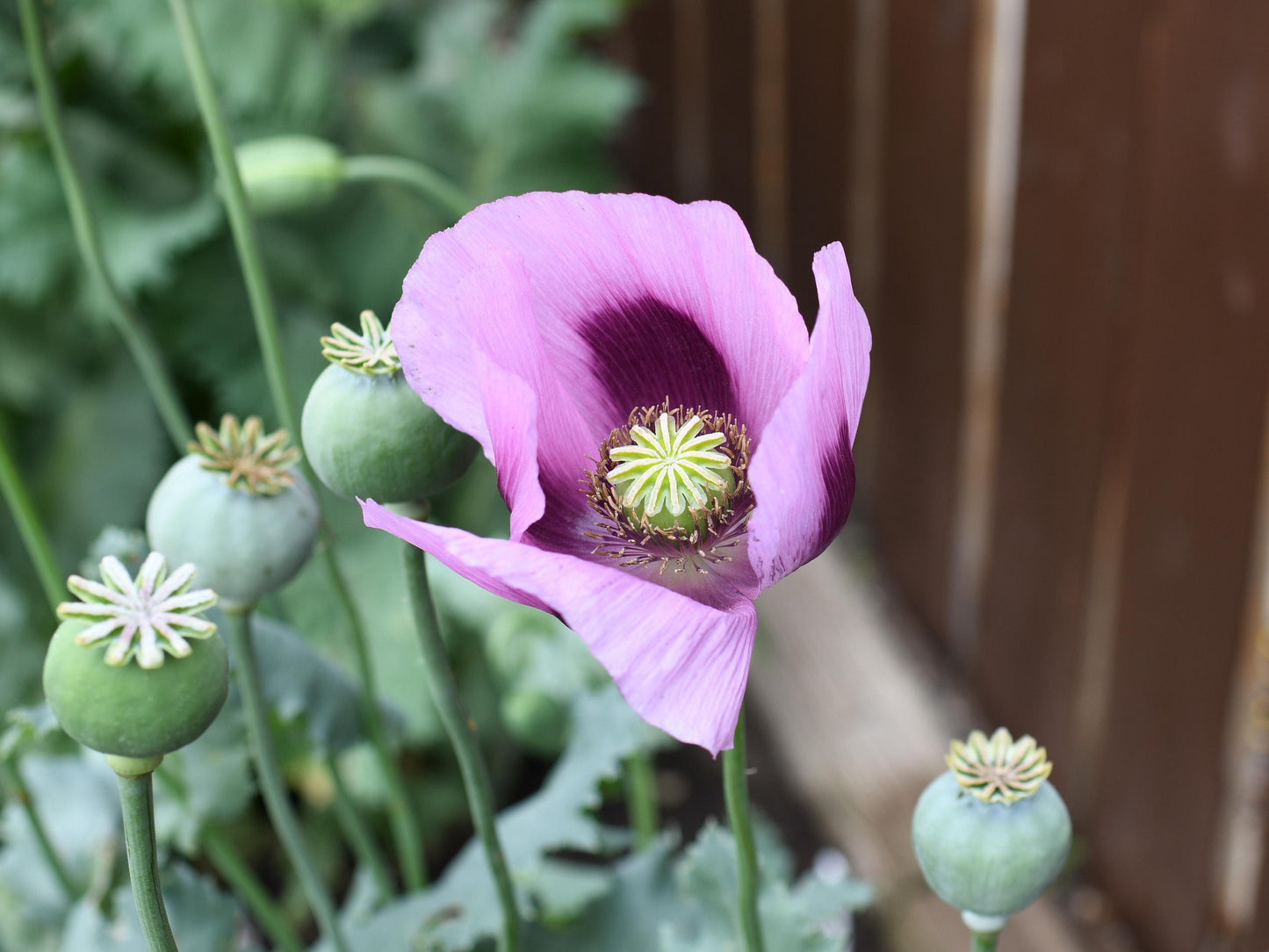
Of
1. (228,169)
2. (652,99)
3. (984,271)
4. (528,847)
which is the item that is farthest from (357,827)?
(652,99)

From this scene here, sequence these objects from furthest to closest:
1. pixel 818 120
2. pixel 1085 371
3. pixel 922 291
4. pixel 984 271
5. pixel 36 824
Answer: pixel 818 120 < pixel 922 291 < pixel 984 271 < pixel 1085 371 < pixel 36 824

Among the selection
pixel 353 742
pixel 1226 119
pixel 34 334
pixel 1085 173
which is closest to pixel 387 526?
pixel 353 742

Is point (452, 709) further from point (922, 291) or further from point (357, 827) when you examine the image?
point (922, 291)

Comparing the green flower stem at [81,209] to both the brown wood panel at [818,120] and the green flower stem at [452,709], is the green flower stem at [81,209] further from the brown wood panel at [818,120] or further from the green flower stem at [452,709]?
the brown wood panel at [818,120]

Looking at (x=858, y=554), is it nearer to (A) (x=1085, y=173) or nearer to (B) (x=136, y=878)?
(A) (x=1085, y=173)

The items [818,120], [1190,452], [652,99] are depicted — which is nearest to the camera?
[1190,452]

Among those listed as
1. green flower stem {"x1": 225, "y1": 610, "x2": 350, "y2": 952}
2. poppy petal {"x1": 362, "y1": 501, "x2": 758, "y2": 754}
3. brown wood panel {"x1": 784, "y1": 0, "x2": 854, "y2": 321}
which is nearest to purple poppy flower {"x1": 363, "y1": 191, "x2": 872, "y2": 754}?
poppy petal {"x1": 362, "y1": 501, "x2": 758, "y2": 754}
